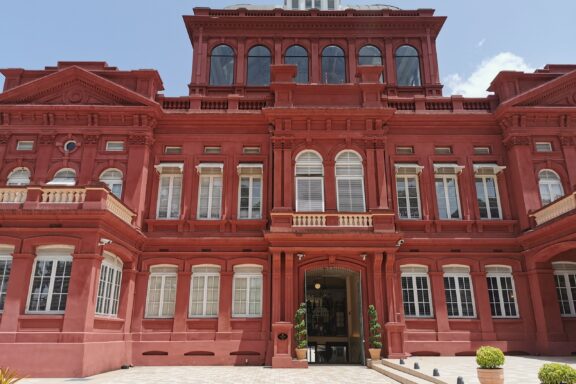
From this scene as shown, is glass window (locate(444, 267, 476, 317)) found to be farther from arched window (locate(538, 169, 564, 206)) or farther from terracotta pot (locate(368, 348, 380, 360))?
arched window (locate(538, 169, 564, 206))

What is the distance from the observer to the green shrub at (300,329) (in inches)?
531

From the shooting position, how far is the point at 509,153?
54.1 feet

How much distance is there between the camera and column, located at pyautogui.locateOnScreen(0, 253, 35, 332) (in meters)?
11.8

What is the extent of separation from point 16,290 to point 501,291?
1544 centimetres

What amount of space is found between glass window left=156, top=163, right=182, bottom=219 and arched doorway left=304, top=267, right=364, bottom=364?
5.51 meters

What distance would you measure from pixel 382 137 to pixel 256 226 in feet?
18.8

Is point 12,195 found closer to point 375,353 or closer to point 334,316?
point 375,353

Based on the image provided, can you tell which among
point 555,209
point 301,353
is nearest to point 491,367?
point 301,353

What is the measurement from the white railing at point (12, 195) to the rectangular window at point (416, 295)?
1249cm

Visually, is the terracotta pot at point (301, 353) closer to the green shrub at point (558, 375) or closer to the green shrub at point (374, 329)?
the green shrub at point (374, 329)

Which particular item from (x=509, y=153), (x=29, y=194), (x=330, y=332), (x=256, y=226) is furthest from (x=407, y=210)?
(x=29, y=194)

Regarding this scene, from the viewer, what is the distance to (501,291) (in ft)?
50.4

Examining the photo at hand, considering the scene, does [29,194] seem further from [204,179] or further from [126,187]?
[204,179]

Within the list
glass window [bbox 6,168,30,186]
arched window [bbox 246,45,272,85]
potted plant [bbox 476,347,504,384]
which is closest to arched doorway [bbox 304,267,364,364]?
potted plant [bbox 476,347,504,384]
